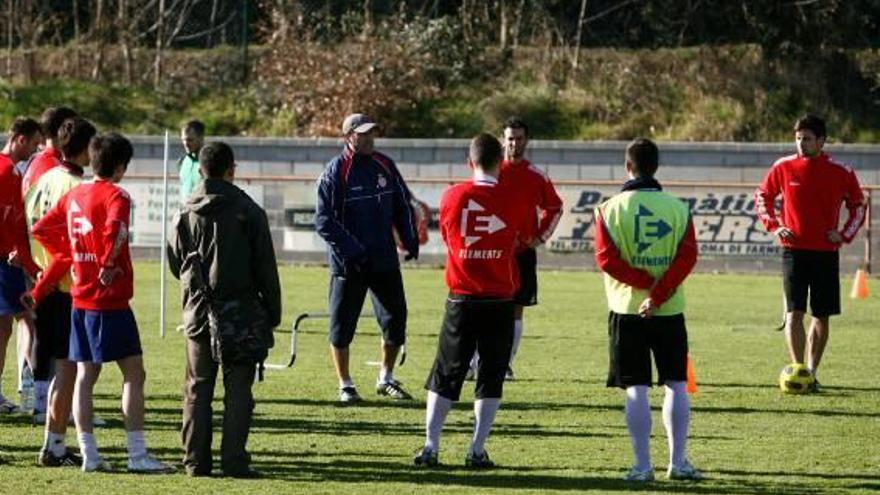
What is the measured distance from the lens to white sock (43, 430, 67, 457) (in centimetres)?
1076

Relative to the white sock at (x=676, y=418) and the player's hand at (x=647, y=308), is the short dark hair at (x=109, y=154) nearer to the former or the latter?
the player's hand at (x=647, y=308)

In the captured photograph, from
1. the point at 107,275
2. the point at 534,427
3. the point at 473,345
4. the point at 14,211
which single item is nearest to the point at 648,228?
the point at 473,345

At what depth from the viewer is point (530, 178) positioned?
47.7ft

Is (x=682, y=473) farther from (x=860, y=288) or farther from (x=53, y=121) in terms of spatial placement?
(x=860, y=288)

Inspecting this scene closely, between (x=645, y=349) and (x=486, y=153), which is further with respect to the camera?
(x=486, y=153)

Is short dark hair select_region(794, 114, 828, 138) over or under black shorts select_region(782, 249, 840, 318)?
over

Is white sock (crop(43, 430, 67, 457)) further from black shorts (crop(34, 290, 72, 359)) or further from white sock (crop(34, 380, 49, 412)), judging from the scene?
white sock (crop(34, 380, 49, 412))

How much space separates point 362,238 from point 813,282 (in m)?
3.53

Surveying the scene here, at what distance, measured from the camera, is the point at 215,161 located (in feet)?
33.9

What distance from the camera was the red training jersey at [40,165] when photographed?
12.2m

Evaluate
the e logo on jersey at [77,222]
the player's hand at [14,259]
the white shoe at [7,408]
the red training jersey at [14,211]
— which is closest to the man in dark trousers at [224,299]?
the e logo on jersey at [77,222]

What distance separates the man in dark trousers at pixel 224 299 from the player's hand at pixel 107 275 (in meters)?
0.36

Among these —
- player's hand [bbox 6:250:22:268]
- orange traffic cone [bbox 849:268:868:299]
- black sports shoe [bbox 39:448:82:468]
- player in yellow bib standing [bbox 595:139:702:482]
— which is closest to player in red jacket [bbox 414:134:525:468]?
player in yellow bib standing [bbox 595:139:702:482]

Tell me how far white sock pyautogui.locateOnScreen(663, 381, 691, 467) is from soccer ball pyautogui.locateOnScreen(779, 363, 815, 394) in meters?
4.37
